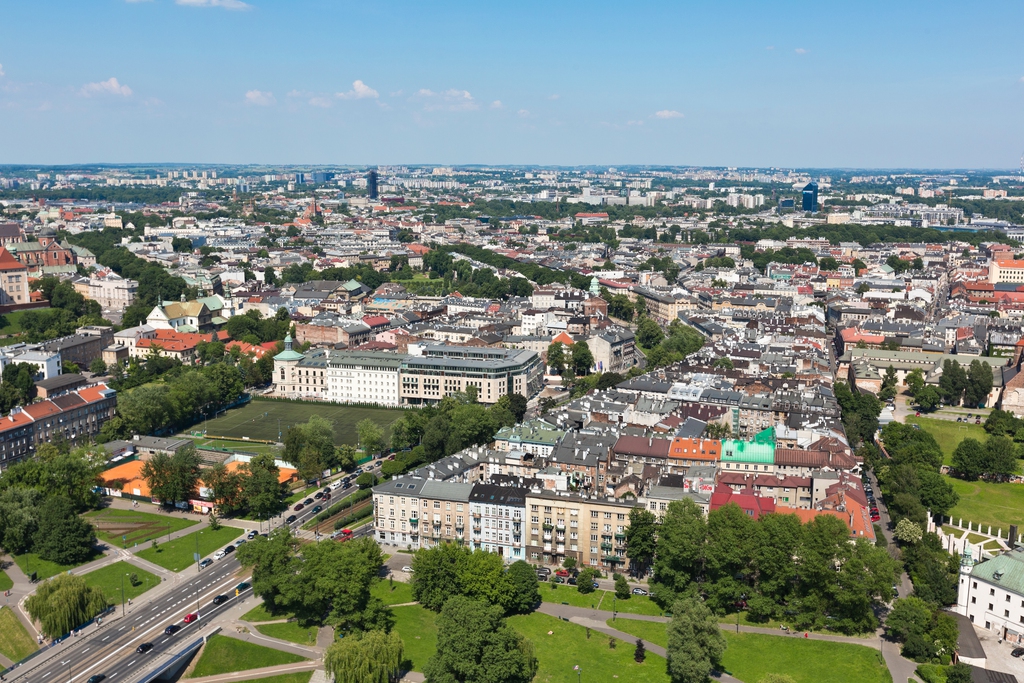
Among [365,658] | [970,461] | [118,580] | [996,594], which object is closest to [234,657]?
[365,658]

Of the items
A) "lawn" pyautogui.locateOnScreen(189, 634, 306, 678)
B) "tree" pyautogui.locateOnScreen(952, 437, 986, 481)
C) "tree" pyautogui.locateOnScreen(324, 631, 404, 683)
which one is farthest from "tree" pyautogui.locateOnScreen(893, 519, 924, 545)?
"lawn" pyautogui.locateOnScreen(189, 634, 306, 678)

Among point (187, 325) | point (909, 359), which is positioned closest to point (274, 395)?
point (187, 325)

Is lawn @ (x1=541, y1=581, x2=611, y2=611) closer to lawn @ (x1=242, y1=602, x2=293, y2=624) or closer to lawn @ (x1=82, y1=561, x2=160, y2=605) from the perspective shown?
lawn @ (x1=242, y1=602, x2=293, y2=624)

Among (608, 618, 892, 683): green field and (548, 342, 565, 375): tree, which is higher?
(548, 342, 565, 375): tree

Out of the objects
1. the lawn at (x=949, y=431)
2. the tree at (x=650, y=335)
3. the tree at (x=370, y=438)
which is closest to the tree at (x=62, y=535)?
the tree at (x=370, y=438)

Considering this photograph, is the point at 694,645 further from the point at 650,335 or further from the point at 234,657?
the point at 650,335
